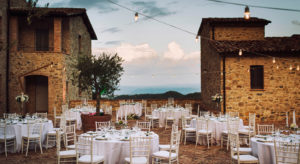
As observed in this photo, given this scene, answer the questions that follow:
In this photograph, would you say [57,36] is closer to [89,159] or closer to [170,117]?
[170,117]

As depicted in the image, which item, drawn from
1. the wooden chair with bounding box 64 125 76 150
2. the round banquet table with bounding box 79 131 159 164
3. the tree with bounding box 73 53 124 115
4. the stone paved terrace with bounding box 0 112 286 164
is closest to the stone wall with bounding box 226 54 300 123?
the stone paved terrace with bounding box 0 112 286 164

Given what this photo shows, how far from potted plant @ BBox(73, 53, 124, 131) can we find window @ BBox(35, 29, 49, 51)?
716 cm

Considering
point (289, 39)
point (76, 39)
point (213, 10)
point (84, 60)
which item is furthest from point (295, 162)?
point (76, 39)

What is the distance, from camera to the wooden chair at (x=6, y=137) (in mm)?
6148

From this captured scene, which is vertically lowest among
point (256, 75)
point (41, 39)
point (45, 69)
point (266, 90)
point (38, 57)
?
point (266, 90)

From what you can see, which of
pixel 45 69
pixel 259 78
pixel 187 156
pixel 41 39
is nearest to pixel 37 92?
pixel 45 69

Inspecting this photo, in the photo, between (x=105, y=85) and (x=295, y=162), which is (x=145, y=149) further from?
(x=105, y=85)

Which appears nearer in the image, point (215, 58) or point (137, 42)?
point (215, 58)

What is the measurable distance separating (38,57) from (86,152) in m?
10.1

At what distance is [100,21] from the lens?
16.5 metres

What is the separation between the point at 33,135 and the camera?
Answer: 21.3ft

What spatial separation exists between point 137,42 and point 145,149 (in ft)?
42.9

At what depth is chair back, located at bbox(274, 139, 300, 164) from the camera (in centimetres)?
406

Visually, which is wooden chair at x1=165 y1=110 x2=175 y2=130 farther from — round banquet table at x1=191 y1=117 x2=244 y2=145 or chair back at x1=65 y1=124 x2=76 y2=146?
chair back at x1=65 y1=124 x2=76 y2=146
